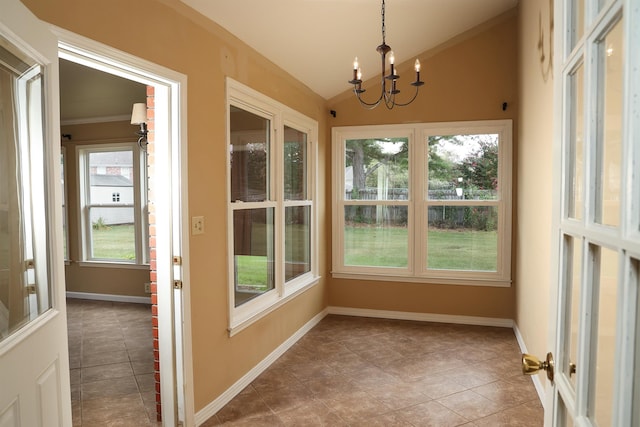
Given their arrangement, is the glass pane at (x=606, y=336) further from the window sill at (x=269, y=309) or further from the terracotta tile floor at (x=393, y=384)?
the window sill at (x=269, y=309)

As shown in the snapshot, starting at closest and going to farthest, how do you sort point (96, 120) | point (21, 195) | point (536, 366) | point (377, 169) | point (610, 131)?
point (610, 131) < point (536, 366) < point (21, 195) < point (377, 169) < point (96, 120)

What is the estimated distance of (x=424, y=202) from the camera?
482cm

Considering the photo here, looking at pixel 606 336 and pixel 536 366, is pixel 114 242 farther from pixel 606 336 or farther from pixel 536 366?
pixel 606 336

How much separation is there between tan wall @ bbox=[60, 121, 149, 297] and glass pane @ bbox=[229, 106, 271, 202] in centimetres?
303

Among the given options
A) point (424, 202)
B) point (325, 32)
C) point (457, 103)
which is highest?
point (325, 32)

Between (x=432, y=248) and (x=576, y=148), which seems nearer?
(x=576, y=148)

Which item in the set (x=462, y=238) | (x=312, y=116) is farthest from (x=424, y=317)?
(x=312, y=116)

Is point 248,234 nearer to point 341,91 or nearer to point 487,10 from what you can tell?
point 341,91

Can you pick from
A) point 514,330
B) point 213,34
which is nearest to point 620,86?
point 213,34

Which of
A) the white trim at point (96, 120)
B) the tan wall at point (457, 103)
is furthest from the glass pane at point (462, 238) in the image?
the white trim at point (96, 120)

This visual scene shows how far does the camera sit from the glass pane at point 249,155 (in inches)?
121

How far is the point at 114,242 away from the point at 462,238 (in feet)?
15.3

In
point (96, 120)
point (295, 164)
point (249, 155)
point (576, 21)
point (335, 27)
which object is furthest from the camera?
point (96, 120)

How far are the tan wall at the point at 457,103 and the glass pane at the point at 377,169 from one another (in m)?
0.24
